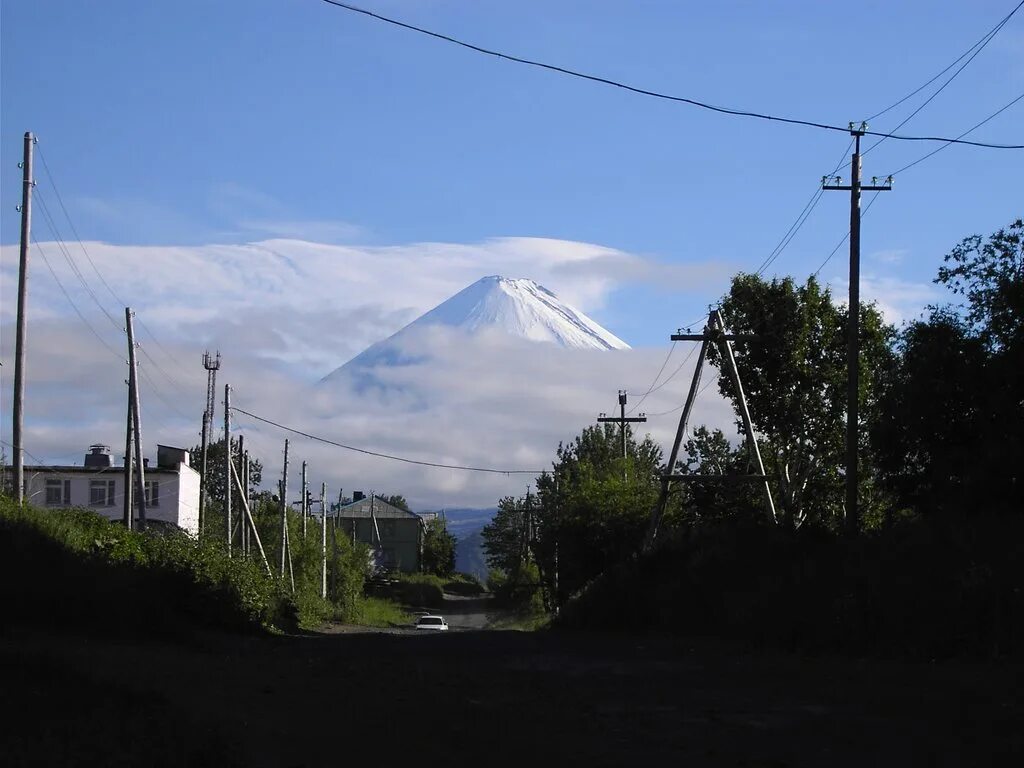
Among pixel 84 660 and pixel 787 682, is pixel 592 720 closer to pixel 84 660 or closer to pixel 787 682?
pixel 787 682

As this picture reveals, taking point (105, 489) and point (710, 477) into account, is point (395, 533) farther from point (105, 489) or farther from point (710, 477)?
point (710, 477)

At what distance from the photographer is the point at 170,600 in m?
32.2

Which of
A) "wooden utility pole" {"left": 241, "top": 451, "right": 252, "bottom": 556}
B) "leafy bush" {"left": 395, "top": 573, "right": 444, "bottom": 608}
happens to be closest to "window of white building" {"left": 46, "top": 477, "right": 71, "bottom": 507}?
"wooden utility pole" {"left": 241, "top": 451, "right": 252, "bottom": 556}

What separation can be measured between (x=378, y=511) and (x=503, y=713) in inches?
5791

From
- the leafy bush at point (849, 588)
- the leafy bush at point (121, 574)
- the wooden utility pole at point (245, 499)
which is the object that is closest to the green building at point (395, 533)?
the wooden utility pole at point (245, 499)

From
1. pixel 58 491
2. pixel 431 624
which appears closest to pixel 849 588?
pixel 431 624

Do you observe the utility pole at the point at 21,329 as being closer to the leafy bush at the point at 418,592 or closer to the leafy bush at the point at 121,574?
the leafy bush at the point at 121,574

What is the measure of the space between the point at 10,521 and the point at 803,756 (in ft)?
66.3

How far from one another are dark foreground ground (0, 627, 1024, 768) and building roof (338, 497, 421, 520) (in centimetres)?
13790

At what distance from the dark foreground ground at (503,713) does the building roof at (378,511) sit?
137904mm

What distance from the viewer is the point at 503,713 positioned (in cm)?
1249

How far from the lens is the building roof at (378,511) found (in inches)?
6161

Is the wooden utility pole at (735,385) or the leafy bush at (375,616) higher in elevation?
the wooden utility pole at (735,385)

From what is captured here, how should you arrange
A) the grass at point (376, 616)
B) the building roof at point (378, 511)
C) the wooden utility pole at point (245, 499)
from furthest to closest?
1. the building roof at point (378, 511)
2. the grass at point (376, 616)
3. the wooden utility pole at point (245, 499)
